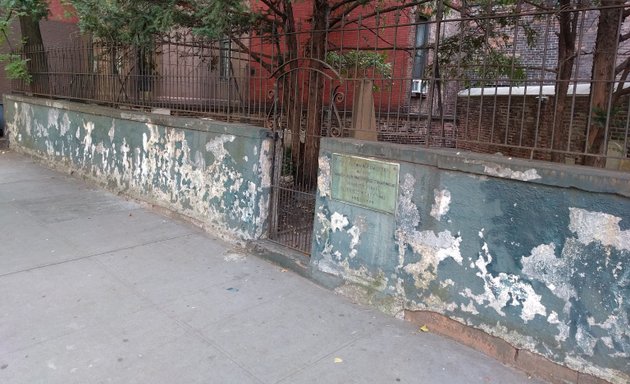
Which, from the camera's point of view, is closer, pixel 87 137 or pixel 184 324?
pixel 184 324

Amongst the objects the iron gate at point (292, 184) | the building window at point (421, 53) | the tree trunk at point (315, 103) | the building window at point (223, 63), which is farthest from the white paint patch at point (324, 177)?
the building window at point (223, 63)

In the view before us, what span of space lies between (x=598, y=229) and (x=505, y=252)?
2.03 ft

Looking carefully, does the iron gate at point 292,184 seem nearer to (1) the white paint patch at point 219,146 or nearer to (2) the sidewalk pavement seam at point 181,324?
(1) the white paint patch at point 219,146

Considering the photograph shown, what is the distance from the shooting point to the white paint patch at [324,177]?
15.4 feet

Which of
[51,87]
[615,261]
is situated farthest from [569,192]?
[51,87]

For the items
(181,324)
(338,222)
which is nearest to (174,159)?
(338,222)

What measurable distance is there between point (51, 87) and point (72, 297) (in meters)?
7.74

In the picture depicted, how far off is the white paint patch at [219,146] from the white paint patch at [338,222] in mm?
1764

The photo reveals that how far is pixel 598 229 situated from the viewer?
3047 mm

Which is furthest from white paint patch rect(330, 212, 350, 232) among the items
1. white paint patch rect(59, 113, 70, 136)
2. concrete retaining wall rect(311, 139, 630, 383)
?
white paint patch rect(59, 113, 70, 136)

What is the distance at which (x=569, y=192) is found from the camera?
124 inches

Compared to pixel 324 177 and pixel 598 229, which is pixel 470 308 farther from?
pixel 324 177

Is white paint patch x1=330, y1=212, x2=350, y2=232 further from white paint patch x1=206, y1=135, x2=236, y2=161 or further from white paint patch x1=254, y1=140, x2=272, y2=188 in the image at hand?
white paint patch x1=206, y1=135, x2=236, y2=161

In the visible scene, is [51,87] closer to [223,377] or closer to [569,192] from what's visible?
[223,377]
